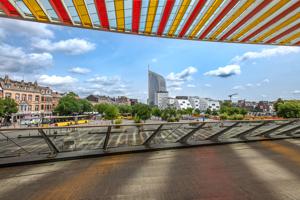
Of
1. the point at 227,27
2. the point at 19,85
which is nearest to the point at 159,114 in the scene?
the point at 19,85

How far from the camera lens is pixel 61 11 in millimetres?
5902

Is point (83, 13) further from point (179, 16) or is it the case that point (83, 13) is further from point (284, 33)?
point (284, 33)

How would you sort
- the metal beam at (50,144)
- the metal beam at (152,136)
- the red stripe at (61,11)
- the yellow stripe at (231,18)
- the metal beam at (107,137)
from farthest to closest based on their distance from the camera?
the yellow stripe at (231,18)
the red stripe at (61,11)
the metal beam at (152,136)
the metal beam at (107,137)
the metal beam at (50,144)

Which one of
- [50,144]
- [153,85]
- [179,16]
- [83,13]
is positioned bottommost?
[50,144]

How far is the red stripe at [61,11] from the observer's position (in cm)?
541

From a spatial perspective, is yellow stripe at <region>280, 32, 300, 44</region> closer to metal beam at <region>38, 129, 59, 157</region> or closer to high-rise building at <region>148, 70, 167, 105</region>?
metal beam at <region>38, 129, 59, 157</region>

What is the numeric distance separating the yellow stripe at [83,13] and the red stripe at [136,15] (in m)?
1.50

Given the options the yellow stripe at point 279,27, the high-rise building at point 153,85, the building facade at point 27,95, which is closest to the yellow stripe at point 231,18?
the yellow stripe at point 279,27

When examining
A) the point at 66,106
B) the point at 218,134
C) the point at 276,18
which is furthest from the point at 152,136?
the point at 66,106

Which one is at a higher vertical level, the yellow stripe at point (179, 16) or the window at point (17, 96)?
the window at point (17, 96)

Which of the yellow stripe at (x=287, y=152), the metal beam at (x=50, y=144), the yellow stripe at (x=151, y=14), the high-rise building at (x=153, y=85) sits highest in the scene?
the high-rise building at (x=153, y=85)

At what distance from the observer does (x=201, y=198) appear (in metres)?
2.67

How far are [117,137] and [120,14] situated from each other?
405cm

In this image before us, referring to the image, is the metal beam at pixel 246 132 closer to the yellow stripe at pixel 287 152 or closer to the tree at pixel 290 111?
the yellow stripe at pixel 287 152
